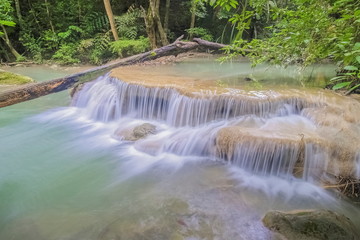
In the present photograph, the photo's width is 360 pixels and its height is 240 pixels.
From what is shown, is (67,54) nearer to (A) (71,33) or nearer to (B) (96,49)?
(B) (96,49)

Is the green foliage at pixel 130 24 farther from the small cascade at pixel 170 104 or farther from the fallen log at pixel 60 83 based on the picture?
the small cascade at pixel 170 104

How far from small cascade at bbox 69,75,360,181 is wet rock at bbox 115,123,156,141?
4cm

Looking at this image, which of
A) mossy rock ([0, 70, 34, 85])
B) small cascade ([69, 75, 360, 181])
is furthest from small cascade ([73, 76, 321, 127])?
mossy rock ([0, 70, 34, 85])

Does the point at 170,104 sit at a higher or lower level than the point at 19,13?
lower

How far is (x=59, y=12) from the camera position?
603 inches

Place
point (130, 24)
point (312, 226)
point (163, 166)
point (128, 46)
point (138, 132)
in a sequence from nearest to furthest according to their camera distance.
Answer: point (312, 226), point (163, 166), point (138, 132), point (128, 46), point (130, 24)

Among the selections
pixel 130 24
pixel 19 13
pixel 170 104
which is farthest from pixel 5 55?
pixel 170 104

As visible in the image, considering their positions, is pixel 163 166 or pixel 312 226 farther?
pixel 163 166

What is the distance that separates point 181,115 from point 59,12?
43.1 ft

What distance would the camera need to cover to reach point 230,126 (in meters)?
4.81

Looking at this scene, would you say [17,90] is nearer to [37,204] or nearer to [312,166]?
[37,204]

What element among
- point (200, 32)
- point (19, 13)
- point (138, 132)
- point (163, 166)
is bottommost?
point (163, 166)

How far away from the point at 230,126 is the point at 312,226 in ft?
7.43

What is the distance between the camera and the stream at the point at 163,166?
10.8 feet
